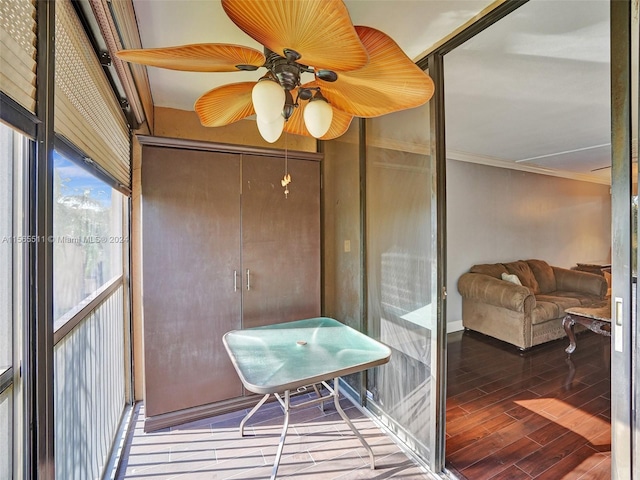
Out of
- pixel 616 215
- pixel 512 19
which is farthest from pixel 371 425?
pixel 512 19

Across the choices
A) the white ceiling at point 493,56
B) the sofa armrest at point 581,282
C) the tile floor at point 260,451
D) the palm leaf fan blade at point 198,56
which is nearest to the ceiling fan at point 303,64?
the palm leaf fan blade at point 198,56

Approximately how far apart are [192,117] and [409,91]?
90.3 inches

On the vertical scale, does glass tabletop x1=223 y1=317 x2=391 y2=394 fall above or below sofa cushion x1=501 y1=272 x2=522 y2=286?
below

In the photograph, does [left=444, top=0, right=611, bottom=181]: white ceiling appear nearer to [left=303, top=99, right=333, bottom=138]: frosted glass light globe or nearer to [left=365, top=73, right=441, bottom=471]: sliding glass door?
[left=365, top=73, right=441, bottom=471]: sliding glass door

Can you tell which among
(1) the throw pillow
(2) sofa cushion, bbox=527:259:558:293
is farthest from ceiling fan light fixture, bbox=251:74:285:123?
(2) sofa cushion, bbox=527:259:558:293

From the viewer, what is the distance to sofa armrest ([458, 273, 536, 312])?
3.50m

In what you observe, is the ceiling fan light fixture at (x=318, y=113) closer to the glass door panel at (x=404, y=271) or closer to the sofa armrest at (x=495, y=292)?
the glass door panel at (x=404, y=271)

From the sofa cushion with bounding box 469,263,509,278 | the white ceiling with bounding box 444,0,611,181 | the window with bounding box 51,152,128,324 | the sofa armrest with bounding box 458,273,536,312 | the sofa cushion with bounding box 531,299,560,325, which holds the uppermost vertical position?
the white ceiling with bounding box 444,0,611,181

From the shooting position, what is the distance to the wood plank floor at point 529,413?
6.11 feet

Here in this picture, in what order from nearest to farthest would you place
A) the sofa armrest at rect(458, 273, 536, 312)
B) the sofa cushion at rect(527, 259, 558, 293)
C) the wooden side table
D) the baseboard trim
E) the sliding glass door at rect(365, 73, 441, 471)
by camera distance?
the sliding glass door at rect(365, 73, 441, 471), the wooden side table, the sofa armrest at rect(458, 273, 536, 312), the baseboard trim, the sofa cushion at rect(527, 259, 558, 293)

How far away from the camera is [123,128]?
2.20 m

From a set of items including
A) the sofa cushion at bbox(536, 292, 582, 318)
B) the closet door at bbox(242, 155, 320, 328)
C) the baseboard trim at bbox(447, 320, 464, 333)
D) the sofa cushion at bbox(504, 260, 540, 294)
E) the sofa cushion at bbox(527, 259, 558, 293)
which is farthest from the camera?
the sofa cushion at bbox(527, 259, 558, 293)

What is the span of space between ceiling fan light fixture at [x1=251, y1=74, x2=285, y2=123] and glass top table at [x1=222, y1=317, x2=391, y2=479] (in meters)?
1.14

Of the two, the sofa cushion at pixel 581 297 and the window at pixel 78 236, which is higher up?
the window at pixel 78 236
